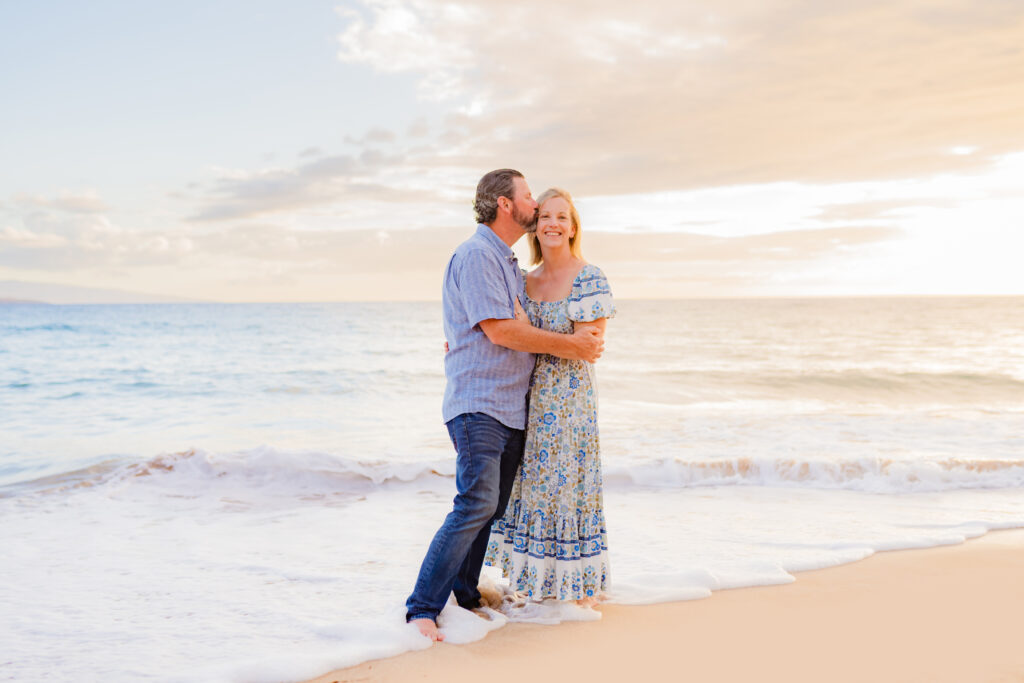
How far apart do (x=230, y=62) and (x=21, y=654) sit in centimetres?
1498

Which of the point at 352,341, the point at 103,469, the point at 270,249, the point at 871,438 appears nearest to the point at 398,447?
the point at 103,469

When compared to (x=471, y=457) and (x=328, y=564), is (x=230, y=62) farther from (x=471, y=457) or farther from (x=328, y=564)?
(x=471, y=457)

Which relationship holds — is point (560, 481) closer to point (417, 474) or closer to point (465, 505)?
point (465, 505)

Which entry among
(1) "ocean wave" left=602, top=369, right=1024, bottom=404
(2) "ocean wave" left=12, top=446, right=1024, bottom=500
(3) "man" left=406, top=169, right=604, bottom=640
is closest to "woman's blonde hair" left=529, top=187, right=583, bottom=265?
(3) "man" left=406, top=169, right=604, bottom=640

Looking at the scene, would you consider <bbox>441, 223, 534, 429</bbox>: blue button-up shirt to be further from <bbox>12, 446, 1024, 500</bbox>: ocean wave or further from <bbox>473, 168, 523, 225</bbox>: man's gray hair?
<bbox>12, 446, 1024, 500</bbox>: ocean wave

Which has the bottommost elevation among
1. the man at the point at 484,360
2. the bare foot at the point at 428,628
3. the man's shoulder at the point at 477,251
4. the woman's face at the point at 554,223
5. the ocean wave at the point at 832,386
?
the bare foot at the point at 428,628

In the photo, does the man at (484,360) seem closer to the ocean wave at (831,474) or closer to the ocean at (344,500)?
the ocean at (344,500)

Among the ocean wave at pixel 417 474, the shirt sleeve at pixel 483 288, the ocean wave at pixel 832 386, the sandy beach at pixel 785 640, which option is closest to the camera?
the sandy beach at pixel 785 640

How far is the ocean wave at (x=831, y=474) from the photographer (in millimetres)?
6430

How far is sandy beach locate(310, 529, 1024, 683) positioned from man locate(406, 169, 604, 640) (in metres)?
0.35

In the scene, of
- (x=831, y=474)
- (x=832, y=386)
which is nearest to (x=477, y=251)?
(x=831, y=474)

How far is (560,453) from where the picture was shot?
322 centimetres

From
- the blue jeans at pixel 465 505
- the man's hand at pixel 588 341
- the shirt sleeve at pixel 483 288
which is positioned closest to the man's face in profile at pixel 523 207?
the shirt sleeve at pixel 483 288

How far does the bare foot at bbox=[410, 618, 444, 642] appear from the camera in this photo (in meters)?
3.05
